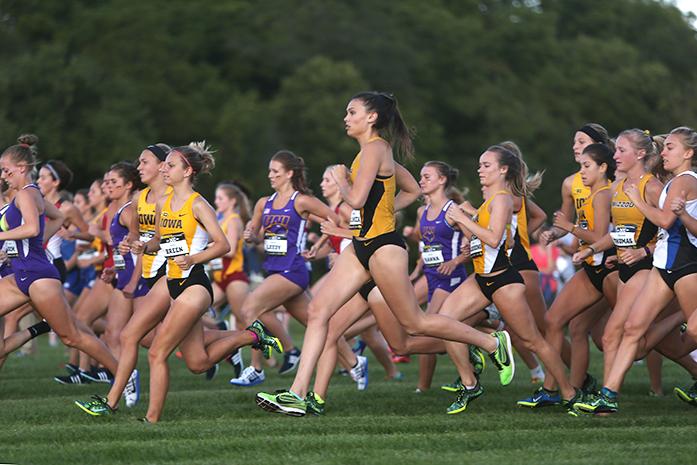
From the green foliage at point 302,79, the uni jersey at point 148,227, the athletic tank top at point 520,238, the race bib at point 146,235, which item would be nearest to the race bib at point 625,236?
the athletic tank top at point 520,238

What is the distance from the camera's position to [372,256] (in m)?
9.80

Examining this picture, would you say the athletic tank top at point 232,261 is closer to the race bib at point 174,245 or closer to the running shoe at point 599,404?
the race bib at point 174,245

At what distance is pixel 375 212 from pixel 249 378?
13.8 feet

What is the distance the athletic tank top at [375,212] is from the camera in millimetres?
9828

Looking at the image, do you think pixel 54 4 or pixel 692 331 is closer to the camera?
pixel 692 331

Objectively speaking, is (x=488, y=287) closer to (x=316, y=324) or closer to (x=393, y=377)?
(x=316, y=324)

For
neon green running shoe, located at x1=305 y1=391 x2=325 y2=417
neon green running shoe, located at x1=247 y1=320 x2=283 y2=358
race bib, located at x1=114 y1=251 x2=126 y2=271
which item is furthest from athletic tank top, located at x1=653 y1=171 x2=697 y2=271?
race bib, located at x1=114 y1=251 x2=126 y2=271

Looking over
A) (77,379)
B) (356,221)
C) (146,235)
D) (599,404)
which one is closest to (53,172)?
(77,379)

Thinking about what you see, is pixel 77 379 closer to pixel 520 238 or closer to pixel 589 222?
pixel 520 238

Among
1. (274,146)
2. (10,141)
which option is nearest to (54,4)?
(274,146)

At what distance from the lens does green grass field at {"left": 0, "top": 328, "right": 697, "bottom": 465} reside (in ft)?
27.6

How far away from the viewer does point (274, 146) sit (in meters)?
→ 49.0

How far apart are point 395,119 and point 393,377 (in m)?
5.11

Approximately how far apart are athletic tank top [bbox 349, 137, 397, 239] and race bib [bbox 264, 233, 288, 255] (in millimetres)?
3752
